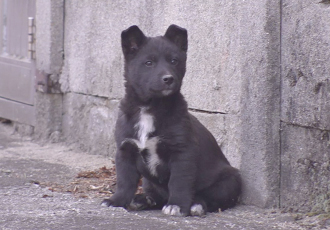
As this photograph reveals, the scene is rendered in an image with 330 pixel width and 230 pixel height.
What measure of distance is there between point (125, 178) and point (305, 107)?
1.34 meters

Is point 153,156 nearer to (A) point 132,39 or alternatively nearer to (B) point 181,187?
(B) point 181,187

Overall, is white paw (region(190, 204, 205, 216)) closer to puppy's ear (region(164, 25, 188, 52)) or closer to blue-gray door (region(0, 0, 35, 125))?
puppy's ear (region(164, 25, 188, 52))

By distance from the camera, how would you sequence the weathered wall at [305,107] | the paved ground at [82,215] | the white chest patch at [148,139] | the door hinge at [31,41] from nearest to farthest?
1. the paved ground at [82,215]
2. the weathered wall at [305,107]
3. the white chest patch at [148,139]
4. the door hinge at [31,41]

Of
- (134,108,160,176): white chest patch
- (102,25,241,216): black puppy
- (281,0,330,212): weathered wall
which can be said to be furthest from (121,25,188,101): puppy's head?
(281,0,330,212): weathered wall

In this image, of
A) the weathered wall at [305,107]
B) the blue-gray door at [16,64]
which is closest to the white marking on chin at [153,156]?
the weathered wall at [305,107]

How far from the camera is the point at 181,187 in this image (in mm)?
4172

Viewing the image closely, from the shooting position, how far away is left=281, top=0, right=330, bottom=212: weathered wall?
3.99 m

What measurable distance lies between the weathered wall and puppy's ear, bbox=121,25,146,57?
1.02 metres

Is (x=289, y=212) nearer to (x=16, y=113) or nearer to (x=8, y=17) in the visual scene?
(x=16, y=113)

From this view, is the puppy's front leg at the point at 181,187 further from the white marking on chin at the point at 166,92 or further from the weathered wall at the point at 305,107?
the weathered wall at the point at 305,107

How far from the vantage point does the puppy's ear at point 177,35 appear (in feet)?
14.3

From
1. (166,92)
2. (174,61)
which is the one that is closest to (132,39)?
(174,61)

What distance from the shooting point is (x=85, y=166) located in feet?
19.9

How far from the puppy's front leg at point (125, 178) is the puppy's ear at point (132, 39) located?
2.29ft
